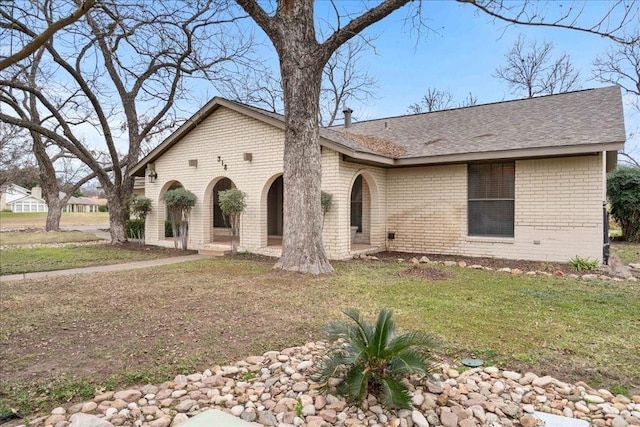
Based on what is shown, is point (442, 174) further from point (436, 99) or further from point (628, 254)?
point (436, 99)

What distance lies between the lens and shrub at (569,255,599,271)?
27.8 feet

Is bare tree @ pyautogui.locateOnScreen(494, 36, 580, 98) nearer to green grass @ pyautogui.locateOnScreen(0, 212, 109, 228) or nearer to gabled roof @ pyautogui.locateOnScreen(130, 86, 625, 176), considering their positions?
gabled roof @ pyautogui.locateOnScreen(130, 86, 625, 176)

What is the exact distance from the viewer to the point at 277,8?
823 cm

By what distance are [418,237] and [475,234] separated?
1561 mm

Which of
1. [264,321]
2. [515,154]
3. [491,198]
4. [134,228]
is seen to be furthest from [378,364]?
[134,228]

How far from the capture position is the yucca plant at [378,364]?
2666 mm

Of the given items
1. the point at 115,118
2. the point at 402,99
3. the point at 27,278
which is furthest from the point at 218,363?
the point at 402,99

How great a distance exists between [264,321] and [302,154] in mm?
4181

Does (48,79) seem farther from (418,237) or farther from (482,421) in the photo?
(482,421)

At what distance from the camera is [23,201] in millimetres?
65062

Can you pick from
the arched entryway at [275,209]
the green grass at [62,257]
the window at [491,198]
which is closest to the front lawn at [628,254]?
the window at [491,198]

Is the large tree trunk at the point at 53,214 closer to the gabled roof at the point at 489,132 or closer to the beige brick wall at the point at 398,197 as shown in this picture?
the gabled roof at the point at 489,132

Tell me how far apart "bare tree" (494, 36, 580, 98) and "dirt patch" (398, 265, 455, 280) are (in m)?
23.3

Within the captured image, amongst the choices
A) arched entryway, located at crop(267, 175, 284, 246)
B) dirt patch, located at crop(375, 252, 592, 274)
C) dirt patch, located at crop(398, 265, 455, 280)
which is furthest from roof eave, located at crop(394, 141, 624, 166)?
arched entryway, located at crop(267, 175, 284, 246)
